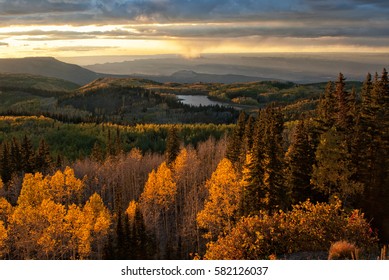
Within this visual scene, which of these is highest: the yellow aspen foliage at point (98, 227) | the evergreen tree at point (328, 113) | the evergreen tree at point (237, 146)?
the evergreen tree at point (328, 113)

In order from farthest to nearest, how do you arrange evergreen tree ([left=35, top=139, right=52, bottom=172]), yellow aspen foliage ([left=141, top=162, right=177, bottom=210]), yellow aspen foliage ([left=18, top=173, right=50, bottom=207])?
evergreen tree ([left=35, top=139, right=52, bottom=172])
yellow aspen foliage ([left=141, top=162, right=177, bottom=210])
yellow aspen foliage ([left=18, top=173, right=50, bottom=207])

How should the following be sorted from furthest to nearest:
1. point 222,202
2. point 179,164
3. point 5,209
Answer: point 179,164 < point 5,209 < point 222,202

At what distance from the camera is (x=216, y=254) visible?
27969mm

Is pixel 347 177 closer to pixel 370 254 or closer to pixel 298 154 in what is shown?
pixel 298 154

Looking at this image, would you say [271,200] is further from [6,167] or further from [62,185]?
[6,167]

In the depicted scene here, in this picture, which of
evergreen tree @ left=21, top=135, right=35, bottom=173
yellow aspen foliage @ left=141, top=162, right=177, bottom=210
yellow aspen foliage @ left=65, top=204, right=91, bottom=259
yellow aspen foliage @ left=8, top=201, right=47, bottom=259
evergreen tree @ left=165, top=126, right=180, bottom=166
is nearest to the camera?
yellow aspen foliage @ left=65, top=204, right=91, bottom=259

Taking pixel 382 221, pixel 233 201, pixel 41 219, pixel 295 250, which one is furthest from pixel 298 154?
pixel 41 219

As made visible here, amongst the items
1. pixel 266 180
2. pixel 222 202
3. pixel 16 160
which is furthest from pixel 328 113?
pixel 16 160

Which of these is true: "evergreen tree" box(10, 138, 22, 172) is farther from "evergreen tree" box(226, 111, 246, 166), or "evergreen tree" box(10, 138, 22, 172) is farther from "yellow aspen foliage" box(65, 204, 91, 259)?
"evergreen tree" box(226, 111, 246, 166)

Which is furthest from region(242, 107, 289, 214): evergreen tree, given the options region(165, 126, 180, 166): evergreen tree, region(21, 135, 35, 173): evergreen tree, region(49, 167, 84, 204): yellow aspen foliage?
region(21, 135, 35, 173): evergreen tree

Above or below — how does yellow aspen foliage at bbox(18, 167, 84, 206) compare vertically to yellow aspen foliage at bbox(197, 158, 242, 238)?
below

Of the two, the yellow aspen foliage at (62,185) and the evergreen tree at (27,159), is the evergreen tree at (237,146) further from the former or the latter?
the evergreen tree at (27,159)

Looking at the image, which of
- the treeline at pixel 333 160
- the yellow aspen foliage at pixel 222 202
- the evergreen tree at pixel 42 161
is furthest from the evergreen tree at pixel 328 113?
the evergreen tree at pixel 42 161

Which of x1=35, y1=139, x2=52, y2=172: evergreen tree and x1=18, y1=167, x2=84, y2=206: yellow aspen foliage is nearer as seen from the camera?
x1=18, y1=167, x2=84, y2=206: yellow aspen foliage
